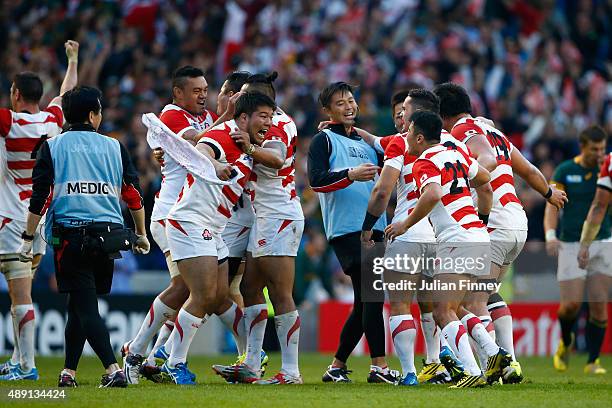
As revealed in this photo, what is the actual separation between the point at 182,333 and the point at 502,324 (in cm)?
325

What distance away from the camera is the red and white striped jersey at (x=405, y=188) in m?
10.3

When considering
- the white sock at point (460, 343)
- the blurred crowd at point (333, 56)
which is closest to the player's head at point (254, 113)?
the white sock at point (460, 343)

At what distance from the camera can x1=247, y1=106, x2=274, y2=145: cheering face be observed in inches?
397

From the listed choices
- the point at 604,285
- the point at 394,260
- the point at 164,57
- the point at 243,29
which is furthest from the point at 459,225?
the point at 243,29

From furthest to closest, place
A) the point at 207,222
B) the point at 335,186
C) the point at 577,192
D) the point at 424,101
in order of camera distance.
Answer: the point at 577,192
the point at 335,186
the point at 424,101
the point at 207,222

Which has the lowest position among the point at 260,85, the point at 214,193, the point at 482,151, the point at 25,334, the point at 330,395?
the point at 330,395

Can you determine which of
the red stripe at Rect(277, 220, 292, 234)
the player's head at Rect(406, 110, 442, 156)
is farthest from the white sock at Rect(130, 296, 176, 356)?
the player's head at Rect(406, 110, 442, 156)

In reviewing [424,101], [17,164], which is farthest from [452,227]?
[17,164]

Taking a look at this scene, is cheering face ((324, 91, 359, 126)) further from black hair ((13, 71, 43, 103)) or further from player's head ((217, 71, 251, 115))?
black hair ((13, 71, 43, 103))

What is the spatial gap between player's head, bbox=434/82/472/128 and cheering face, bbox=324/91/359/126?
84cm

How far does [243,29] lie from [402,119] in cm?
1293

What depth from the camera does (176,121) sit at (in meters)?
11.0

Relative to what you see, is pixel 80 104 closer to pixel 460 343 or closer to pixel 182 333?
pixel 182 333

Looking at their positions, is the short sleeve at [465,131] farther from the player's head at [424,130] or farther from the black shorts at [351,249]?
the black shorts at [351,249]
